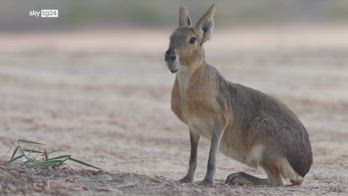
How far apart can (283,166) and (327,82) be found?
10112mm

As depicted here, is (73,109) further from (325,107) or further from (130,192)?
(130,192)

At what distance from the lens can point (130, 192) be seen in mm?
8469

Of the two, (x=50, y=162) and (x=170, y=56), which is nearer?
(x=170, y=56)

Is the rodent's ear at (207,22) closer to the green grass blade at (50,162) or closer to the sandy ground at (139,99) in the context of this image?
the sandy ground at (139,99)

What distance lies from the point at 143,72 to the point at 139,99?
14.4 ft

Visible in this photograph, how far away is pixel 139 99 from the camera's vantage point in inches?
688

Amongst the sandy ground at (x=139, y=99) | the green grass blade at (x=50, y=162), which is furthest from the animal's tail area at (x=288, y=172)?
the green grass blade at (x=50, y=162)

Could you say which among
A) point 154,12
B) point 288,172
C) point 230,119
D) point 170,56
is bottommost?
point 288,172

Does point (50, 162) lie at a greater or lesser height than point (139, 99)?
greater

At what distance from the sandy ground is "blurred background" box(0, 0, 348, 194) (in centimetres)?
3

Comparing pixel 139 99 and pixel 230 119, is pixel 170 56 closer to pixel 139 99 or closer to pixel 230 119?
pixel 230 119

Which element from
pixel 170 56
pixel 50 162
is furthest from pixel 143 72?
pixel 170 56

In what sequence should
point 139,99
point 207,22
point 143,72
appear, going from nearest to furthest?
point 207,22 < point 139,99 < point 143,72

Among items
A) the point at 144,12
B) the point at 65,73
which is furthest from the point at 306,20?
the point at 65,73
